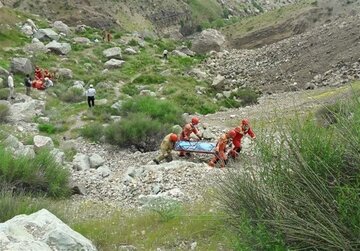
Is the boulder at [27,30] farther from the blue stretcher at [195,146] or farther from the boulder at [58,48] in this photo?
the blue stretcher at [195,146]

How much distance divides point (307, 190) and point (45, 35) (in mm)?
35855

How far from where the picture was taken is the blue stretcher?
559 inches

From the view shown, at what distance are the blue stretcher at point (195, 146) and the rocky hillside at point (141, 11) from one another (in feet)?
150

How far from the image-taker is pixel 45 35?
3900 centimetres

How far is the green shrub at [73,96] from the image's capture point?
24.3 m

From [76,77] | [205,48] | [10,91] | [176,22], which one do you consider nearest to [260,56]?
[205,48]

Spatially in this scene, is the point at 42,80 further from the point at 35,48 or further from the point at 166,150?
the point at 166,150

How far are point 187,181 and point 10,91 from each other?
13.4 m

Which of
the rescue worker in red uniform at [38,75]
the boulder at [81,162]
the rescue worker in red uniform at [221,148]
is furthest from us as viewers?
the rescue worker in red uniform at [38,75]

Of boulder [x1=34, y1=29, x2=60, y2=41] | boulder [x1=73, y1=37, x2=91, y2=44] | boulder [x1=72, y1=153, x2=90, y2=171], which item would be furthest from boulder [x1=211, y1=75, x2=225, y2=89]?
boulder [x1=72, y1=153, x2=90, y2=171]

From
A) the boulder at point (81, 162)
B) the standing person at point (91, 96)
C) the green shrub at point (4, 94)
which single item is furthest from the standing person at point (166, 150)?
the green shrub at point (4, 94)

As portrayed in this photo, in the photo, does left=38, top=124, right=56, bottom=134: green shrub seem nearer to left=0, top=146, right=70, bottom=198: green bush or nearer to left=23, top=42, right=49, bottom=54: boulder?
left=0, top=146, right=70, bottom=198: green bush

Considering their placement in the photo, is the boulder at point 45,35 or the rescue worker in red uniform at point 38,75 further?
the boulder at point 45,35

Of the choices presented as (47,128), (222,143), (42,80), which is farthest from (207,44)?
(222,143)
